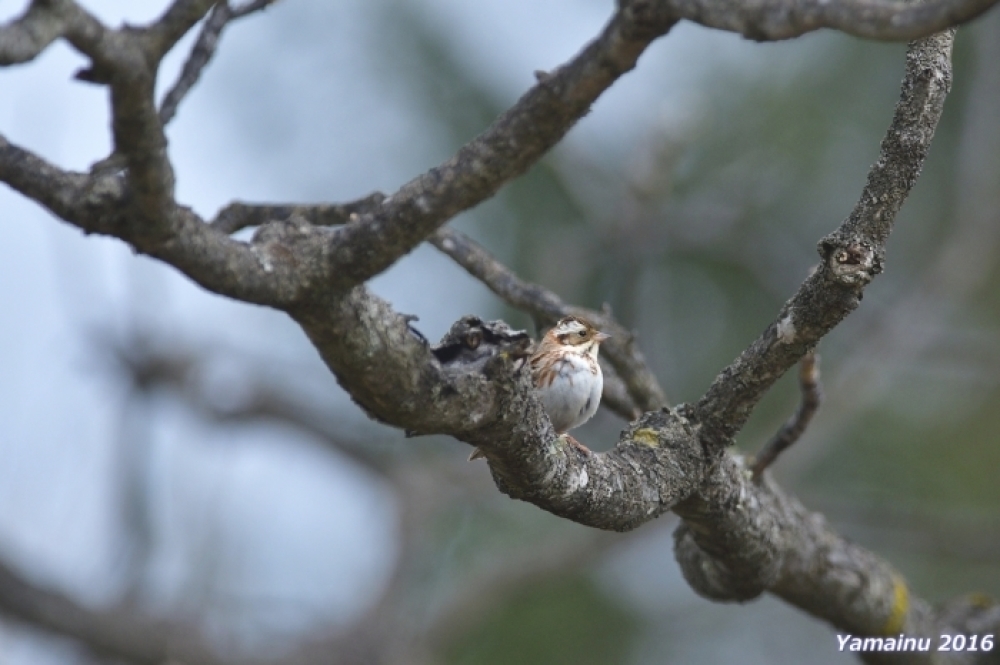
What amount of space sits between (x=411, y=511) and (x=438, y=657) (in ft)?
4.20

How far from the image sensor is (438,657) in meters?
9.90

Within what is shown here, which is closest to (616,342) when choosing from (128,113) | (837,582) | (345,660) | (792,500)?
(792,500)

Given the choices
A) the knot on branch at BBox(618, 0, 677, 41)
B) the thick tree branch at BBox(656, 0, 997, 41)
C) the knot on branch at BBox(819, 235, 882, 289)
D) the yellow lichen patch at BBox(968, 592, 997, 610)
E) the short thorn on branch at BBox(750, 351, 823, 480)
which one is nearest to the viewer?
the thick tree branch at BBox(656, 0, 997, 41)

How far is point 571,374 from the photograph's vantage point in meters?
4.89

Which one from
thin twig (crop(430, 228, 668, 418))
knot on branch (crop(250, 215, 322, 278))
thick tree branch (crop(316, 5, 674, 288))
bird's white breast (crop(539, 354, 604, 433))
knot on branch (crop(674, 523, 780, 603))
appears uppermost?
thin twig (crop(430, 228, 668, 418))

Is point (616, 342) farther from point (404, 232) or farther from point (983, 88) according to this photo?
point (983, 88)

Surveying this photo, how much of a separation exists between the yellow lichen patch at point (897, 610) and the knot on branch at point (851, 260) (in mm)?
2453

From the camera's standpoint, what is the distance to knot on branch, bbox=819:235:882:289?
9.82 feet

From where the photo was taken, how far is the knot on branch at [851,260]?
299cm

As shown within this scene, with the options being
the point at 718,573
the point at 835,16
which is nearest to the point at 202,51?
the point at 835,16

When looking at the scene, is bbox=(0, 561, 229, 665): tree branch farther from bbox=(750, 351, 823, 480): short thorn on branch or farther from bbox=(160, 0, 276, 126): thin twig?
bbox=(160, 0, 276, 126): thin twig

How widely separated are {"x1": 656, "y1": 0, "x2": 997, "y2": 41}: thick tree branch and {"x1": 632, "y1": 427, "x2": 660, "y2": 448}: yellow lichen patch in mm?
1695

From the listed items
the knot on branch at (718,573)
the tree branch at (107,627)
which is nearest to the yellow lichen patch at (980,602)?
the knot on branch at (718,573)

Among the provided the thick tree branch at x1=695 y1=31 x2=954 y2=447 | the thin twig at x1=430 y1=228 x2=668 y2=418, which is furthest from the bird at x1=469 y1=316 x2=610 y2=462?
the thick tree branch at x1=695 y1=31 x2=954 y2=447
